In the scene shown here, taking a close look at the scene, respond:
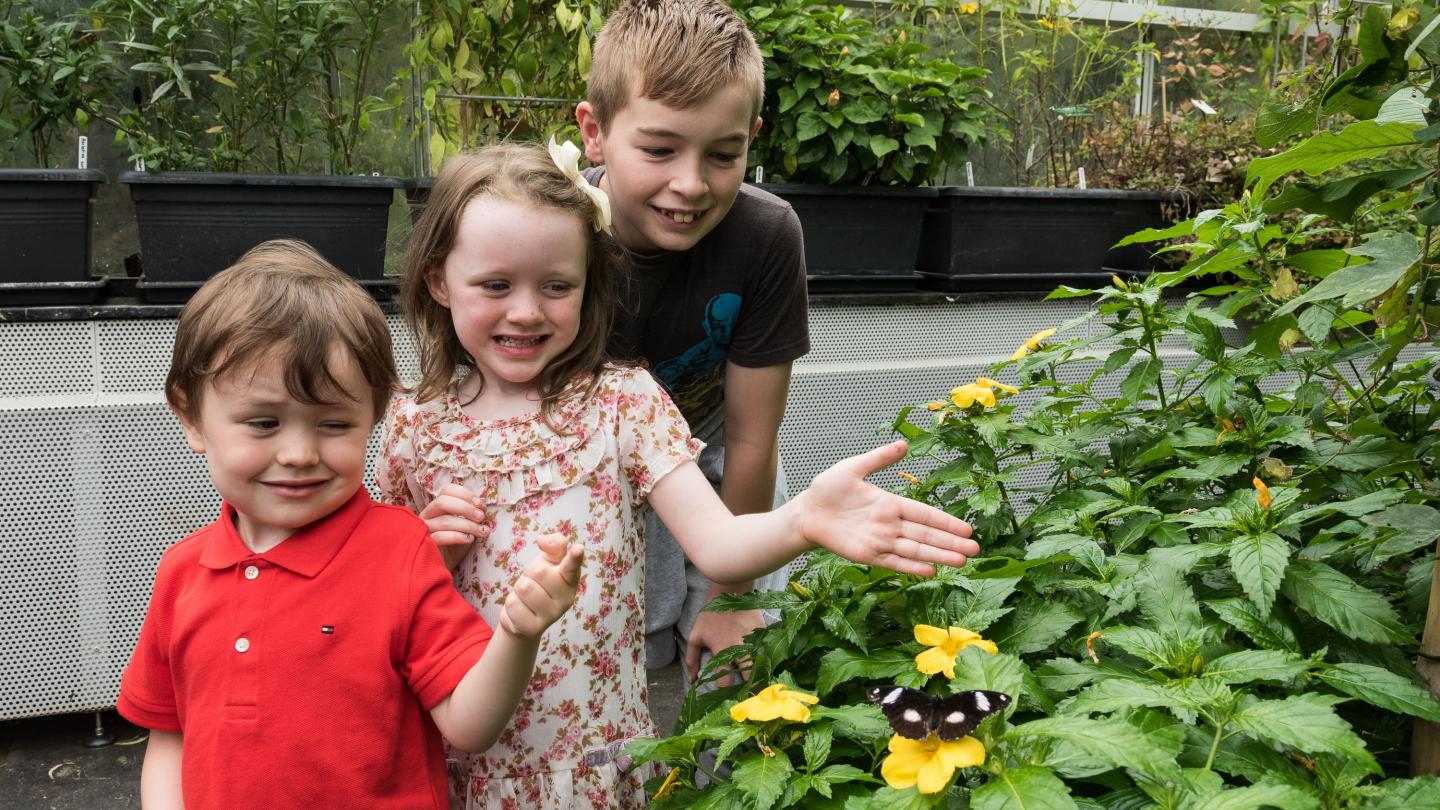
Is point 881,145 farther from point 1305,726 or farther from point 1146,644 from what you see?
point 1305,726

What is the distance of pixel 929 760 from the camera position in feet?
2.61

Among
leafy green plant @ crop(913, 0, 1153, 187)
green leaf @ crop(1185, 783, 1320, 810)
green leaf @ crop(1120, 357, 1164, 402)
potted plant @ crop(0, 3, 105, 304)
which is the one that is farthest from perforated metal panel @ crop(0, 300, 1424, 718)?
leafy green plant @ crop(913, 0, 1153, 187)

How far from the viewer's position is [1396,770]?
1.03 meters

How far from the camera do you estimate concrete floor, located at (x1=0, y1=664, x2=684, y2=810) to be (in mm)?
2449

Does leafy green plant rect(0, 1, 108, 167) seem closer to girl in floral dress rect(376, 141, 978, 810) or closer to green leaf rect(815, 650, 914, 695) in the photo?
girl in floral dress rect(376, 141, 978, 810)

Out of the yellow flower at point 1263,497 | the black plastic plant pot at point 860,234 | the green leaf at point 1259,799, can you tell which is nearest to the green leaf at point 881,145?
the black plastic plant pot at point 860,234

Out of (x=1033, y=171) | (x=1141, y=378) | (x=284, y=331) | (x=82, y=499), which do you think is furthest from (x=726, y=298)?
(x=1033, y=171)

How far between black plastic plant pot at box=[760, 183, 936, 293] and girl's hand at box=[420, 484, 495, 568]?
1807 millimetres

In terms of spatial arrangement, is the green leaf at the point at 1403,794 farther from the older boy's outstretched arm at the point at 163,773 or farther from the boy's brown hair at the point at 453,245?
the older boy's outstretched arm at the point at 163,773

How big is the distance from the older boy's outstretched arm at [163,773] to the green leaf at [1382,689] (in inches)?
43.4

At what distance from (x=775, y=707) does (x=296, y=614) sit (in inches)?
21.2

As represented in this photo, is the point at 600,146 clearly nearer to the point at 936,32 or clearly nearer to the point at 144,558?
the point at 144,558

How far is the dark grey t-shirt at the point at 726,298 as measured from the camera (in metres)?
1.84

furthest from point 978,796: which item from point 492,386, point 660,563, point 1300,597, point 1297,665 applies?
point 660,563
